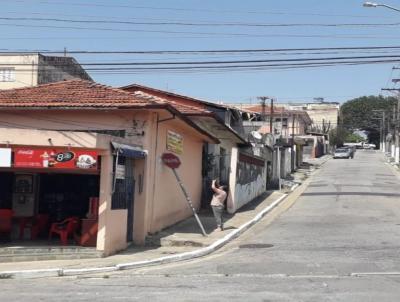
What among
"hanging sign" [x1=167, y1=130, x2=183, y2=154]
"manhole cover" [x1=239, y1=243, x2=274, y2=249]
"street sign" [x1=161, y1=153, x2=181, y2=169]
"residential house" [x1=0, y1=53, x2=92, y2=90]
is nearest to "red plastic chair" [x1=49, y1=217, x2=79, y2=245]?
"street sign" [x1=161, y1=153, x2=181, y2=169]

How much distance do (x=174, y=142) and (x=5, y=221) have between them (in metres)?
6.05

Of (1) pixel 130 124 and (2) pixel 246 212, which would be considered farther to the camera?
(2) pixel 246 212

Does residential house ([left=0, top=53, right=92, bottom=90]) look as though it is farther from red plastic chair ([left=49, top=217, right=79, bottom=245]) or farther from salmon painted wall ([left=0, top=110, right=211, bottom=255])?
red plastic chair ([left=49, top=217, right=79, bottom=245])

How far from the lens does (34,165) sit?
1520 centimetres

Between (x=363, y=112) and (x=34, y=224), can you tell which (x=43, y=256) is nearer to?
(x=34, y=224)

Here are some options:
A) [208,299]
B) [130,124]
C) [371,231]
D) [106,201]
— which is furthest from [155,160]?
[208,299]

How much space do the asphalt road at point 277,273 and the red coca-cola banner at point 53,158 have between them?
3065 millimetres

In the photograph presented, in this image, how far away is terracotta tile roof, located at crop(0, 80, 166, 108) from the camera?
58.9 ft

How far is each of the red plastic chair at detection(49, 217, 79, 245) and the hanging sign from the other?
4203 millimetres

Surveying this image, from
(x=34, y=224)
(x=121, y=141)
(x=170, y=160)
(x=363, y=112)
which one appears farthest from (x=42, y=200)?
(x=363, y=112)

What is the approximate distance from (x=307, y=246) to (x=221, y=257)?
2813 millimetres

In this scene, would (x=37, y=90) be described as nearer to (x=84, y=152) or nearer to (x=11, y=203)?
(x=11, y=203)

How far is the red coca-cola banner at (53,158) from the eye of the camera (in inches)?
598

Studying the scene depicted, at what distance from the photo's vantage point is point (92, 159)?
15.4m
